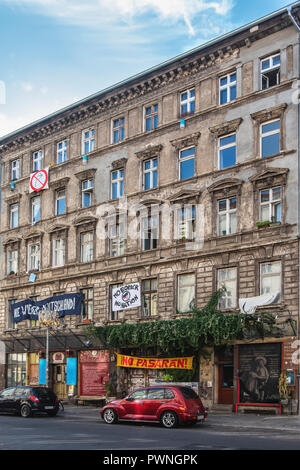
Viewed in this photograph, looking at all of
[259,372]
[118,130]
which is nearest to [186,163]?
[118,130]

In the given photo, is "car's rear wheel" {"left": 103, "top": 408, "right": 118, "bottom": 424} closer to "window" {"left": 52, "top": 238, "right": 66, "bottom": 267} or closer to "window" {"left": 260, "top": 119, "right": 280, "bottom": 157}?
"window" {"left": 260, "top": 119, "right": 280, "bottom": 157}

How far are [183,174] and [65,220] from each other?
9833 mm

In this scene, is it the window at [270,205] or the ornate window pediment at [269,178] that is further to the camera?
the window at [270,205]

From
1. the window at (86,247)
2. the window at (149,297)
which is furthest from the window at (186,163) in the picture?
the window at (86,247)

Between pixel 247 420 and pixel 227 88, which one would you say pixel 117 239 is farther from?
pixel 247 420

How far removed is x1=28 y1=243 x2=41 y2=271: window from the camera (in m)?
42.8

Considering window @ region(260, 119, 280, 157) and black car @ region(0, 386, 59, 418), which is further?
window @ region(260, 119, 280, 157)

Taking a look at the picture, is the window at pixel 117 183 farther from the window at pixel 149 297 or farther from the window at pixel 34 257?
the window at pixel 34 257

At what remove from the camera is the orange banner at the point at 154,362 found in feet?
105

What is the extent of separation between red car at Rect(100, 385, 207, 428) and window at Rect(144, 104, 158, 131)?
1753cm

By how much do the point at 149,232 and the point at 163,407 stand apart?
1374 cm

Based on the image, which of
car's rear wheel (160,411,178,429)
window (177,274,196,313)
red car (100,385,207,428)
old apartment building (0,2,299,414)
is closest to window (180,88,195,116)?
old apartment building (0,2,299,414)

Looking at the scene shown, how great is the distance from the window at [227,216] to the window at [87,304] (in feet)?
33.5
